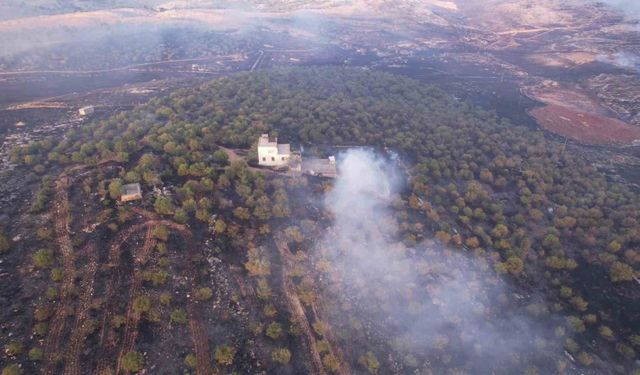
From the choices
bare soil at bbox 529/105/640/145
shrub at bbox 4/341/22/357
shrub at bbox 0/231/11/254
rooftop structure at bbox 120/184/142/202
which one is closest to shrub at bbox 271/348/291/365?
shrub at bbox 4/341/22/357

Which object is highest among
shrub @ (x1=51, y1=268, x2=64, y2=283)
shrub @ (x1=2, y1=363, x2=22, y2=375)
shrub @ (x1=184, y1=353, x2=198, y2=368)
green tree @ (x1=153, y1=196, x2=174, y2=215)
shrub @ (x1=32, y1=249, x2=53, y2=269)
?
green tree @ (x1=153, y1=196, x2=174, y2=215)

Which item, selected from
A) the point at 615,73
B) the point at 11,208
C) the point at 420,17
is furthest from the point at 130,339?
the point at 420,17

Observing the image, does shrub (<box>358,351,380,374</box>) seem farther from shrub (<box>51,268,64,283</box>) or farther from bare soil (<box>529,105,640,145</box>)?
bare soil (<box>529,105,640,145</box>)

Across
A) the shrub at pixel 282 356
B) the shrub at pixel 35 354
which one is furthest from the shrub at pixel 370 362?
the shrub at pixel 35 354

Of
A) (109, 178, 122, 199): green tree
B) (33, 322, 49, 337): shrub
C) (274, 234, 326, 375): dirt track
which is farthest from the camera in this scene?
(109, 178, 122, 199): green tree

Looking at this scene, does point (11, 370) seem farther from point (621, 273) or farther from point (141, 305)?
point (621, 273)

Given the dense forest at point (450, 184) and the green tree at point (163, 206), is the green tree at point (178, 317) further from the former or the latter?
the green tree at point (163, 206)
